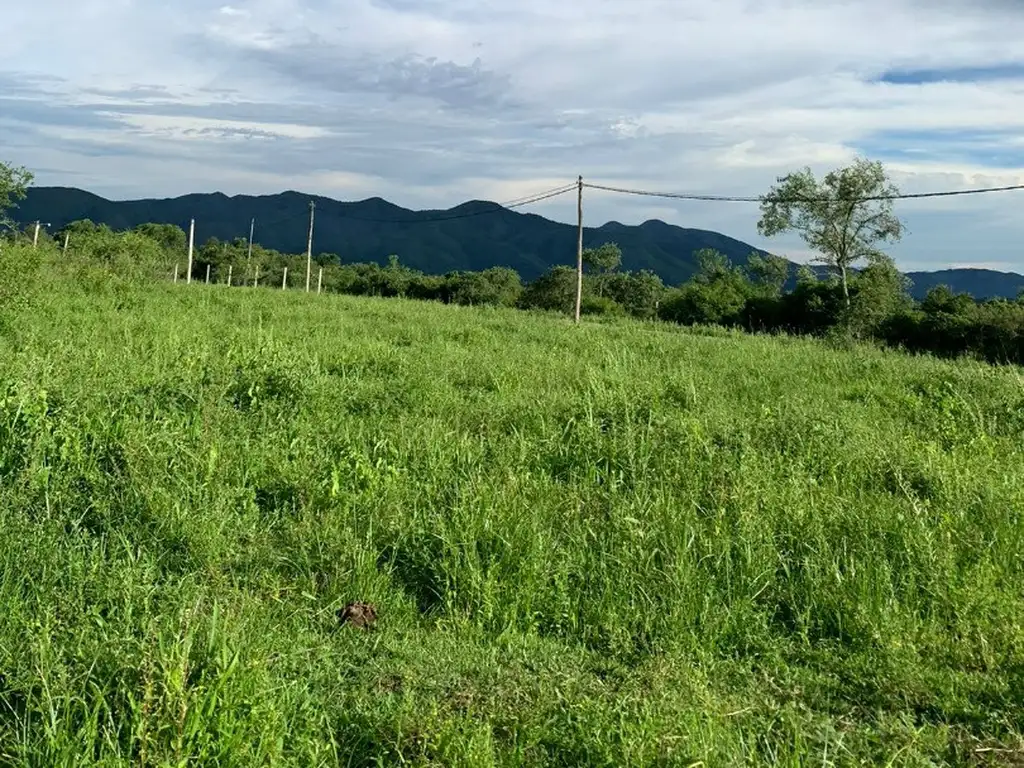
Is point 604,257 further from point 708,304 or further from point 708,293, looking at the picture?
point 708,304

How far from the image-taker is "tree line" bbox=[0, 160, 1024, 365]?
3034 cm

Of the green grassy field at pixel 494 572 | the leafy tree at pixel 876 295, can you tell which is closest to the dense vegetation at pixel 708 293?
the leafy tree at pixel 876 295

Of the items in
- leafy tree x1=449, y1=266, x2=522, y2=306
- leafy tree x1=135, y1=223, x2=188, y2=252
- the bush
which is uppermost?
leafy tree x1=135, y1=223, x2=188, y2=252

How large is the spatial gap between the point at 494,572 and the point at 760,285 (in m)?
56.1

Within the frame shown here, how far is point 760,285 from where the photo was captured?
187 ft

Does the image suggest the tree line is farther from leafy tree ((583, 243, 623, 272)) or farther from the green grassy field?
the green grassy field

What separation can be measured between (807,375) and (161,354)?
295 inches

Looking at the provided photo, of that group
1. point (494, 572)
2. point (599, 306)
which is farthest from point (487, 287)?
point (494, 572)

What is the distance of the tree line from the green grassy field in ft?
43.6

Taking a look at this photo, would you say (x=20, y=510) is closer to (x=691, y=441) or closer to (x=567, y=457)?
(x=567, y=457)

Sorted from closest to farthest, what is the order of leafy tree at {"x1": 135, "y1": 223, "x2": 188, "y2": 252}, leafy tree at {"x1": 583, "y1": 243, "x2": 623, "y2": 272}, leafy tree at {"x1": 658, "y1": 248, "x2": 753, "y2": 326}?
1. leafy tree at {"x1": 658, "y1": 248, "x2": 753, "y2": 326}
2. leafy tree at {"x1": 583, "y1": 243, "x2": 623, "y2": 272}
3. leafy tree at {"x1": 135, "y1": 223, "x2": 188, "y2": 252}

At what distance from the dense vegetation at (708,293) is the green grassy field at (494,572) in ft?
32.4

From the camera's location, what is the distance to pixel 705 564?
434 centimetres

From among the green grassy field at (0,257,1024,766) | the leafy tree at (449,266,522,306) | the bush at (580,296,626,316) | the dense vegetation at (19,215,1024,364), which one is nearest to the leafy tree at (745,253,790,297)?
the dense vegetation at (19,215,1024,364)
